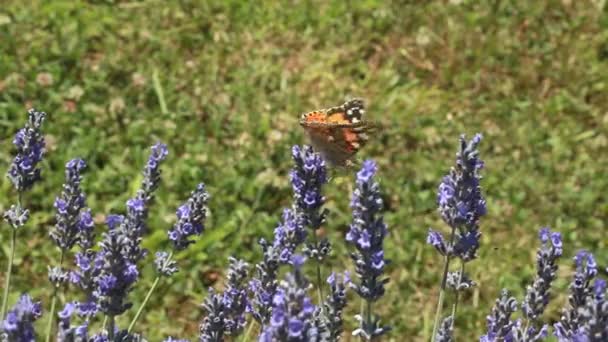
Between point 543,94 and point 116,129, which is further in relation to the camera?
point 543,94

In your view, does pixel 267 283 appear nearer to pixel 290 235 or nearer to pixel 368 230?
pixel 290 235

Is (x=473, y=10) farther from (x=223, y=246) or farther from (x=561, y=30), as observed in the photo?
(x=223, y=246)

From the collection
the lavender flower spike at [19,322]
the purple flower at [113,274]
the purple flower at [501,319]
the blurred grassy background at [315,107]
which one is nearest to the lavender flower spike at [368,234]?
the purple flower at [501,319]

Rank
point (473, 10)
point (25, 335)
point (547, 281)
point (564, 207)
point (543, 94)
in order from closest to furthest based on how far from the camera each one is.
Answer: point (25, 335), point (547, 281), point (564, 207), point (543, 94), point (473, 10)

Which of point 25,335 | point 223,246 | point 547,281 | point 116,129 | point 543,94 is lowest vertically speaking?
point 25,335

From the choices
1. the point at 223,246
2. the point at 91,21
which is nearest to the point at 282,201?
the point at 223,246

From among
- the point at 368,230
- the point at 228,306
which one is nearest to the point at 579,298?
the point at 368,230

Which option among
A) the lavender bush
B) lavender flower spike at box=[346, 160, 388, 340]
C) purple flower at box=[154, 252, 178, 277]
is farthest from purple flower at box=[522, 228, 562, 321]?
purple flower at box=[154, 252, 178, 277]
